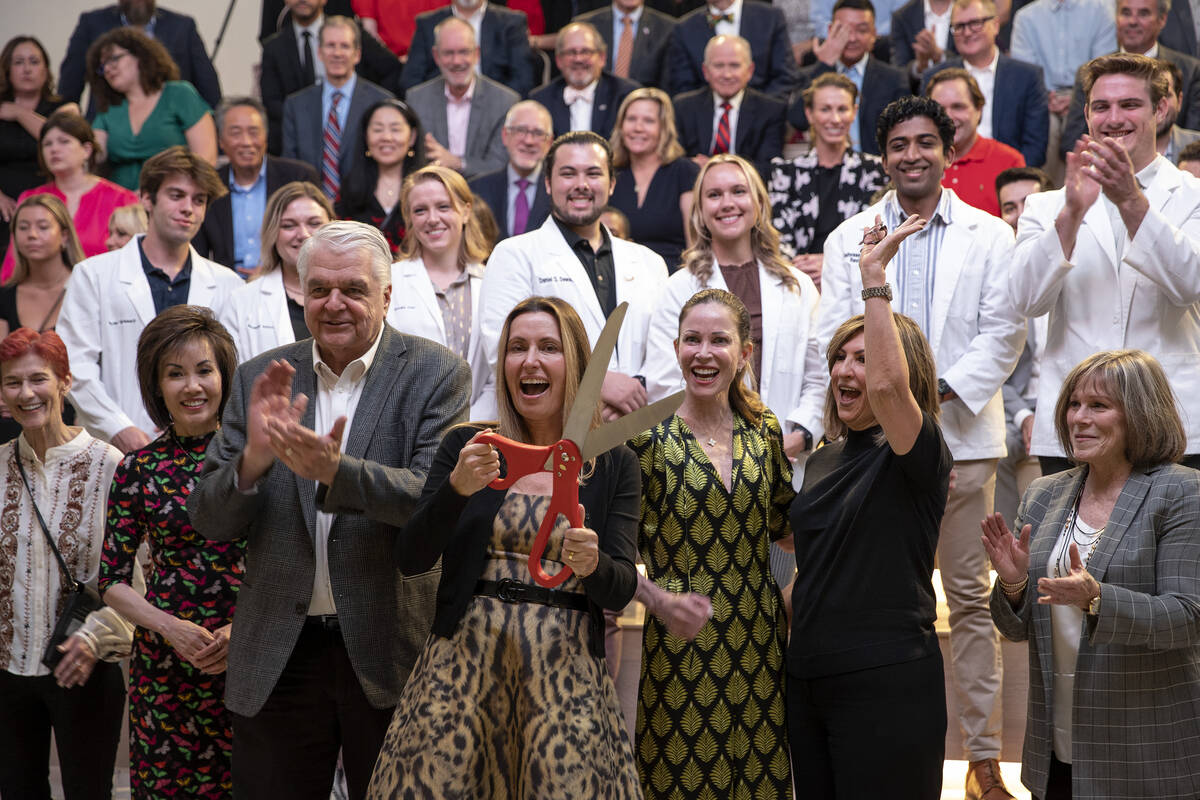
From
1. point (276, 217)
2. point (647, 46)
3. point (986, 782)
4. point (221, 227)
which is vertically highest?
point (647, 46)

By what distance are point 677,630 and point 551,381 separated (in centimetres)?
56

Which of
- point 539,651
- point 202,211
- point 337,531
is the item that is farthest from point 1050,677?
point 202,211

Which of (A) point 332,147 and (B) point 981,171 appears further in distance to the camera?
(A) point 332,147

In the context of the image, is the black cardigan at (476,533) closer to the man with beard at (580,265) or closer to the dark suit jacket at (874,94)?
the man with beard at (580,265)

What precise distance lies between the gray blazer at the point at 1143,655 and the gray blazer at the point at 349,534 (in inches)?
55.0

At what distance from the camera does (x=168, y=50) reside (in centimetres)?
772

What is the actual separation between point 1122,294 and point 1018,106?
3.32m

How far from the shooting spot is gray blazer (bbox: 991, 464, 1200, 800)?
262 cm

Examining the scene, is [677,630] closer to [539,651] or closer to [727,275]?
[539,651]

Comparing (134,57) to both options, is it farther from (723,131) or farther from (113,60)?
(723,131)

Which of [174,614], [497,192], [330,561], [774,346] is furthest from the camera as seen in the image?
[497,192]

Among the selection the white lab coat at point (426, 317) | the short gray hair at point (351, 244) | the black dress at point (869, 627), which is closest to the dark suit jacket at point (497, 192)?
the white lab coat at point (426, 317)

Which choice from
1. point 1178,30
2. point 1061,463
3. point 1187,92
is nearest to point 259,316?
point 1061,463

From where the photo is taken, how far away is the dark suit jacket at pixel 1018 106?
256 inches
